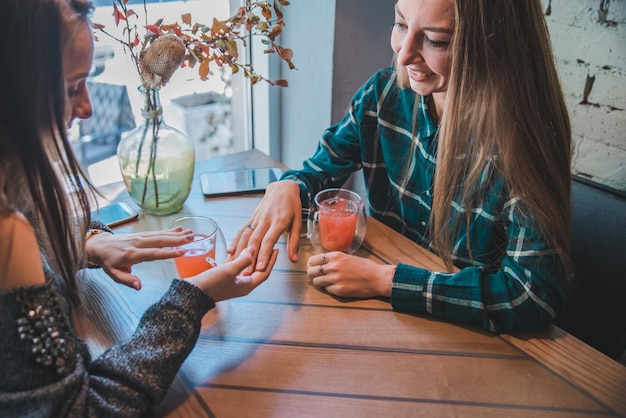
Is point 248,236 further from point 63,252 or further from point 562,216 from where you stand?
point 562,216

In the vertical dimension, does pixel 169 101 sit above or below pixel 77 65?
below

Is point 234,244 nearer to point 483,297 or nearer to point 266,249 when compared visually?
point 266,249

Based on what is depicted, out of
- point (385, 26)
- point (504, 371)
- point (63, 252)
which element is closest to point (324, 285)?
point (504, 371)

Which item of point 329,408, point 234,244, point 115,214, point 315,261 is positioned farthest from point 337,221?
point 115,214

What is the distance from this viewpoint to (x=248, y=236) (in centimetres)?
102

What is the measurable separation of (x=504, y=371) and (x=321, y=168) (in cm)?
71

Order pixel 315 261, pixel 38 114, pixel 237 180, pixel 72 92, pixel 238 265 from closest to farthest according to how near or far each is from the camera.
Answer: pixel 38 114 < pixel 72 92 < pixel 238 265 < pixel 315 261 < pixel 237 180

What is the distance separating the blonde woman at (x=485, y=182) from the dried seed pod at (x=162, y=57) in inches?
13.7

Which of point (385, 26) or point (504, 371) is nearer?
point (504, 371)

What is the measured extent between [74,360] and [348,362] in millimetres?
375

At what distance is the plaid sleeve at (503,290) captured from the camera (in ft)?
2.74

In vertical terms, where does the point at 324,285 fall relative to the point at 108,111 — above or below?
below

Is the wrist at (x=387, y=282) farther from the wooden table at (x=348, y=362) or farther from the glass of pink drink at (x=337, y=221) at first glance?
the glass of pink drink at (x=337, y=221)

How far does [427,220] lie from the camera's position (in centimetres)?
124
